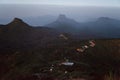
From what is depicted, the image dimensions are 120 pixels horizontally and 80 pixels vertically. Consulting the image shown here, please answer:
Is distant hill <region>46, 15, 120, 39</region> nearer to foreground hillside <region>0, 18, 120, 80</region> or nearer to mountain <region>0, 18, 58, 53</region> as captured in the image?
mountain <region>0, 18, 58, 53</region>

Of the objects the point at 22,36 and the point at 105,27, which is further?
the point at 105,27

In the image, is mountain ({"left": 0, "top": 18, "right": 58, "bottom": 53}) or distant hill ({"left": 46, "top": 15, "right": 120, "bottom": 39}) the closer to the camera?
mountain ({"left": 0, "top": 18, "right": 58, "bottom": 53})

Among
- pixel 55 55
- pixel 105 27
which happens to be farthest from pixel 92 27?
pixel 55 55

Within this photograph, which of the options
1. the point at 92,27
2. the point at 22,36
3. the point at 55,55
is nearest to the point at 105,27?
the point at 92,27

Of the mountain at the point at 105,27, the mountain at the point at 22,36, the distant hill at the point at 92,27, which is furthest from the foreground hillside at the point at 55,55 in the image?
the mountain at the point at 105,27

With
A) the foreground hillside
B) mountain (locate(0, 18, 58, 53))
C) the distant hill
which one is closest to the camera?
the foreground hillside

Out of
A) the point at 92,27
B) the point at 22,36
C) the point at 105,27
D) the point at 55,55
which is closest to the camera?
the point at 55,55

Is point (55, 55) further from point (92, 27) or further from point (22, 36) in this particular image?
point (92, 27)

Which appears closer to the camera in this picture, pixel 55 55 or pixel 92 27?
pixel 55 55

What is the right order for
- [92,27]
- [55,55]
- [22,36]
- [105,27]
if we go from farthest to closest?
[92,27], [105,27], [22,36], [55,55]

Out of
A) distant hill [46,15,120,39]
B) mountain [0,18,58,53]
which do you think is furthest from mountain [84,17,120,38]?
mountain [0,18,58,53]

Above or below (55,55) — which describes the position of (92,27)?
below

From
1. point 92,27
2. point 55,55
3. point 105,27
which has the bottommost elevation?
point 92,27
